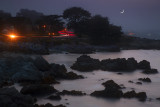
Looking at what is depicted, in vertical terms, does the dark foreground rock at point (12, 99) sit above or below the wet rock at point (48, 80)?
above

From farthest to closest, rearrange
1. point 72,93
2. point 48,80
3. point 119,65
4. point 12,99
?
point 119,65, point 48,80, point 72,93, point 12,99

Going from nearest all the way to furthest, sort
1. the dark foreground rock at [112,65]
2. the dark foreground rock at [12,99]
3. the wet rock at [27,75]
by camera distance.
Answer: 1. the dark foreground rock at [12,99]
2. the wet rock at [27,75]
3. the dark foreground rock at [112,65]

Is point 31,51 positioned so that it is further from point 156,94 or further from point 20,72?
point 156,94

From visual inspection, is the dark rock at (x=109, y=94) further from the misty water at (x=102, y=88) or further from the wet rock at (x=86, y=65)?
the wet rock at (x=86, y=65)

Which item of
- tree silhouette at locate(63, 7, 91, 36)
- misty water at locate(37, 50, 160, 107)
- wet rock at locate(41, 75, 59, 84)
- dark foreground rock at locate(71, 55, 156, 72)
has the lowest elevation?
misty water at locate(37, 50, 160, 107)

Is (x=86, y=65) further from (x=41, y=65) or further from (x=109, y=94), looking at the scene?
(x=109, y=94)

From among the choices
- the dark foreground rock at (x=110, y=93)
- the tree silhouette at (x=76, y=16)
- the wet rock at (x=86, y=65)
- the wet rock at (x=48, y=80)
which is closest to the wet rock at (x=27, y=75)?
the wet rock at (x=48, y=80)

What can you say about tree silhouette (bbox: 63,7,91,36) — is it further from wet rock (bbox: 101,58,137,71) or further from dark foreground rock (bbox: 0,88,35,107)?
dark foreground rock (bbox: 0,88,35,107)

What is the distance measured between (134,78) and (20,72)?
13.4m

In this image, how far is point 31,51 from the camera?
54.8 metres

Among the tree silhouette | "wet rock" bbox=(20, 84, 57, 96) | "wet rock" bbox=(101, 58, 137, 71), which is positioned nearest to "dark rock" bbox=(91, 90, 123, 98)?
"wet rock" bbox=(20, 84, 57, 96)

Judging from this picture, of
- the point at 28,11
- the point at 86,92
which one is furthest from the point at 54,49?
the point at 28,11

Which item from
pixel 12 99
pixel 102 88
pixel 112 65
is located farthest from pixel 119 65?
pixel 12 99

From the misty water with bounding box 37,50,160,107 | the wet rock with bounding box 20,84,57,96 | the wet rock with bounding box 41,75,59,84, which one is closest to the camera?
the misty water with bounding box 37,50,160,107
